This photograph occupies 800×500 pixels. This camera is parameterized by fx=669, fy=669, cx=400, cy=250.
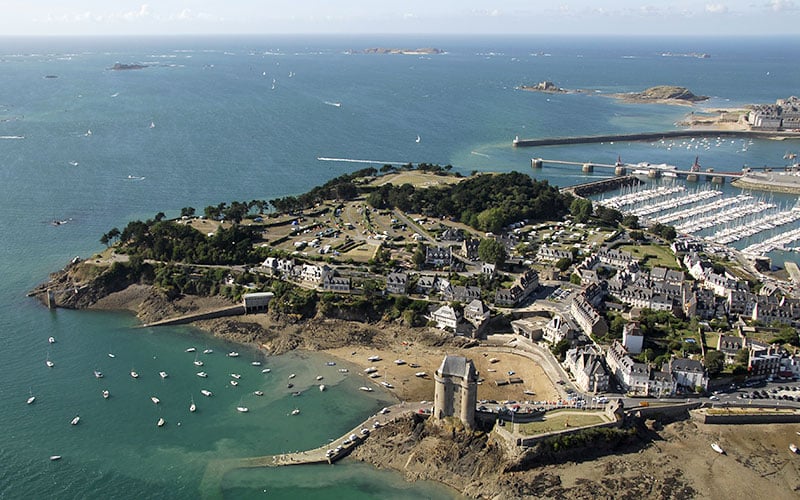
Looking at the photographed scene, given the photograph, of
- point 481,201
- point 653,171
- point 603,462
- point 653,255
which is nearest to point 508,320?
point 603,462

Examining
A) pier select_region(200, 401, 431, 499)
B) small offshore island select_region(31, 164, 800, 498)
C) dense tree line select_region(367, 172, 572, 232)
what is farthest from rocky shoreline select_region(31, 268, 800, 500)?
dense tree line select_region(367, 172, 572, 232)

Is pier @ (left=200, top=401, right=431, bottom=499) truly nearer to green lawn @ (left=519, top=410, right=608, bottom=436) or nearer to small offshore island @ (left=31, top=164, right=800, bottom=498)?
small offshore island @ (left=31, top=164, right=800, bottom=498)

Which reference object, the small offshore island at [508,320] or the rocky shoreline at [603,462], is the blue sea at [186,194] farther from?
the small offshore island at [508,320]

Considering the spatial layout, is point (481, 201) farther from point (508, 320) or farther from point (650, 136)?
point (650, 136)

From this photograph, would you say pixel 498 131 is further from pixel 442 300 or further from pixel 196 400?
pixel 196 400

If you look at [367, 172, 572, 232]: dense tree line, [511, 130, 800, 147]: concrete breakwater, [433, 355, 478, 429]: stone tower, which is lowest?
[433, 355, 478, 429]: stone tower

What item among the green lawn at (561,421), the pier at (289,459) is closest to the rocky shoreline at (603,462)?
the pier at (289,459)
